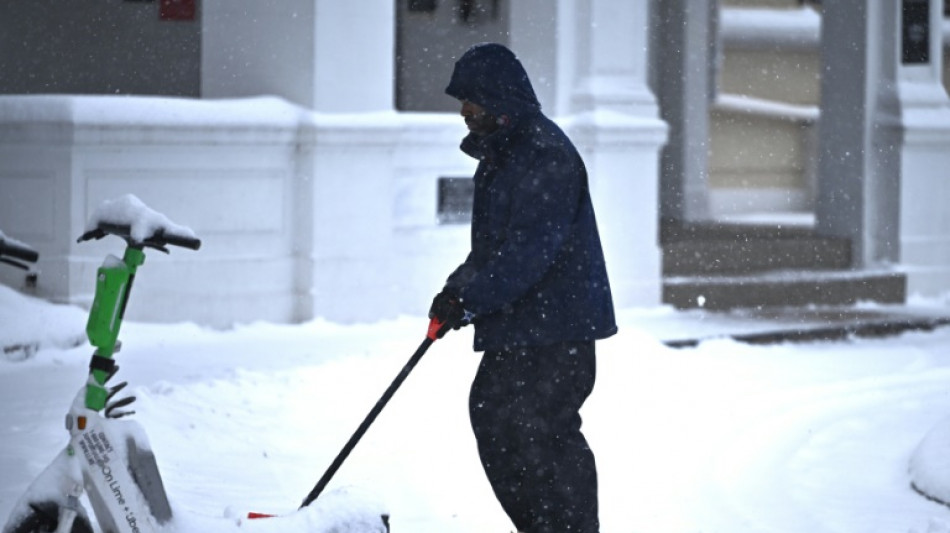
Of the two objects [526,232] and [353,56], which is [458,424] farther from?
[353,56]

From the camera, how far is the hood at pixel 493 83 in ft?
16.8

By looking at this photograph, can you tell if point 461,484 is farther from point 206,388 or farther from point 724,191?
point 724,191

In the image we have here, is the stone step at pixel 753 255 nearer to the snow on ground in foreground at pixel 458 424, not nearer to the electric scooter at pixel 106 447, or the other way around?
the snow on ground in foreground at pixel 458 424

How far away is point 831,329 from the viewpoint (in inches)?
503

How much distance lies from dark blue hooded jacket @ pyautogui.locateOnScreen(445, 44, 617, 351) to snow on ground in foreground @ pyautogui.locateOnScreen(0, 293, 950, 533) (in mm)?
715

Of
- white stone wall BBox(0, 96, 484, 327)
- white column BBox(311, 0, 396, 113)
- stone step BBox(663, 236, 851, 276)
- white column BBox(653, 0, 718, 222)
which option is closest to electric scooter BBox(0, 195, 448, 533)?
white stone wall BBox(0, 96, 484, 327)

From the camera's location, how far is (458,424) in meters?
8.48

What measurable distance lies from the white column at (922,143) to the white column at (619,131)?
311 centimetres

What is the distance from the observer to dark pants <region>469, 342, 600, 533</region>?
5117mm

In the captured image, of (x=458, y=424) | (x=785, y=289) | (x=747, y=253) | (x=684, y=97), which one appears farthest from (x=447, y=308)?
(x=684, y=97)

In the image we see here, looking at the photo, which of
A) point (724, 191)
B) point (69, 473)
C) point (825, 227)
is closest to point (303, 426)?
point (69, 473)

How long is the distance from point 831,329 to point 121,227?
9.32m

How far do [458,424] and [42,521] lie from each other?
438 cm

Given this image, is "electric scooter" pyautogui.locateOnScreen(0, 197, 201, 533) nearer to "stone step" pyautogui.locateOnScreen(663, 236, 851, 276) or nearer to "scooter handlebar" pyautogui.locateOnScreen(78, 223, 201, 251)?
"scooter handlebar" pyautogui.locateOnScreen(78, 223, 201, 251)
